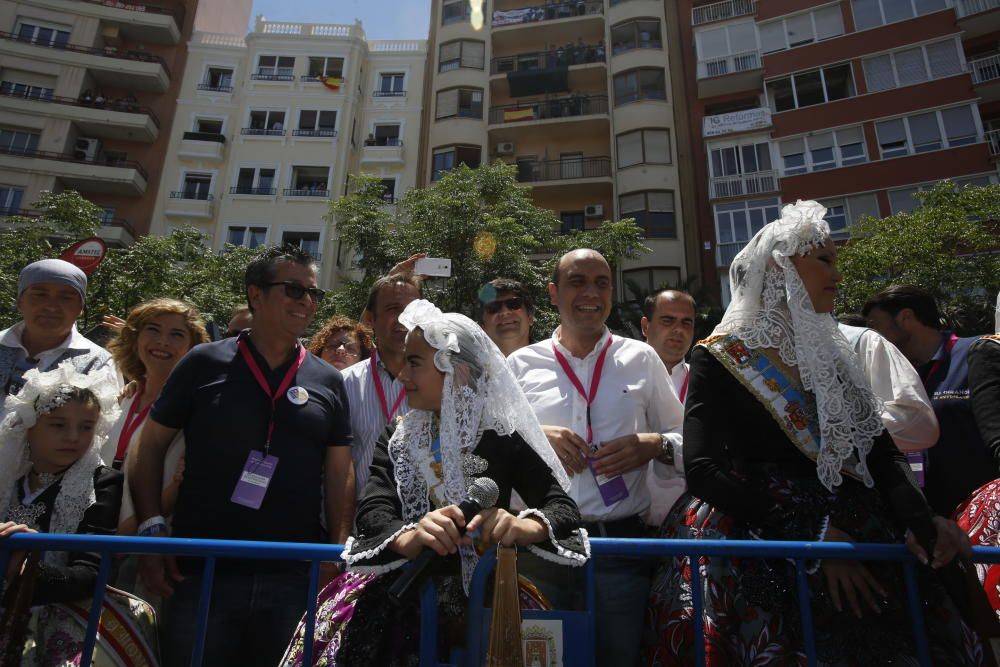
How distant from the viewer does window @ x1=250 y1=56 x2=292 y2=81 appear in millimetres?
26953

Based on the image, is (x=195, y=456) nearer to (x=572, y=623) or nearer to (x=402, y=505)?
(x=402, y=505)

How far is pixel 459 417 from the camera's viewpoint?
2152 millimetres

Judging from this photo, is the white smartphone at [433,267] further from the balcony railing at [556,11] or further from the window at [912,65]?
the balcony railing at [556,11]

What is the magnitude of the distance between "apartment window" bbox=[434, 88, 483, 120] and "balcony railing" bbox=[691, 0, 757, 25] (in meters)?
9.34

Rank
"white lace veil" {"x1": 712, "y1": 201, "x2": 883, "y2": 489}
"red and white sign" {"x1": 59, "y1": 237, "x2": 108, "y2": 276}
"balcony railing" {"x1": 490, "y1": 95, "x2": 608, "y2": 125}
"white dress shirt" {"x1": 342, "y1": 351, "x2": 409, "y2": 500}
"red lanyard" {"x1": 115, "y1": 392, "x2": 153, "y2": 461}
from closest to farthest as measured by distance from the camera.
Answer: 1. "white lace veil" {"x1": 712, "y1": 201, "x2": 883, "y2": 489}
2. "red lanyard" {"x1": 115, "y1": 392, "x2": 153, "y2": 461}
3. "white dress shirt" {"x1": 342, "y1": 351, "x2": 409, "y2": 500}
4. "red and white sign" {"x1": 59, "y1": 237, "x2": 108, "y2": 276}
5. "balcony railing" {"x1": 490, "y1": 95, "x2": 608, "y2": 125}

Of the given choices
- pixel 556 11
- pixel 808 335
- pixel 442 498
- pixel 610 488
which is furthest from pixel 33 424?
pixel 556 11

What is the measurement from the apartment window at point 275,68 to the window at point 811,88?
19862mm

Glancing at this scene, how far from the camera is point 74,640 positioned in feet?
7.47

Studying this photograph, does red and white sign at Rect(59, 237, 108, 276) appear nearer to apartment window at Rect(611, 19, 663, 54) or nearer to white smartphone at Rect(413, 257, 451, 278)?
white smartphone at Rect(413, 257, 451, 278)

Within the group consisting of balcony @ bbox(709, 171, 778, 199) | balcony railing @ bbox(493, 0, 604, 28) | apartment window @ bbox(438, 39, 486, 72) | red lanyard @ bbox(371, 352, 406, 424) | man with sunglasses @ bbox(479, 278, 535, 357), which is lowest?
red lanyard @ bbox(371, 352, 406, 424)

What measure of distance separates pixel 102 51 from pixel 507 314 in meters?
30.3

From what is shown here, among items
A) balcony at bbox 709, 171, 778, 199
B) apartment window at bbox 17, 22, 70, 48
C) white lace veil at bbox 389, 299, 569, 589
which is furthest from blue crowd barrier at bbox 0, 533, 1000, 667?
apartment window at bbox 17, 22, 70, 48

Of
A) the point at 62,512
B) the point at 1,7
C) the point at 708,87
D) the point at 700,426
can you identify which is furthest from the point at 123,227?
the point at 700,426

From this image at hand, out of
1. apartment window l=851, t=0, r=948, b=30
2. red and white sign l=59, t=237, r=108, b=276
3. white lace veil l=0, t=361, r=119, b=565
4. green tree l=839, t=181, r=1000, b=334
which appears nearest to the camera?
white lace veil l=0, t=361, r=119, b=565
